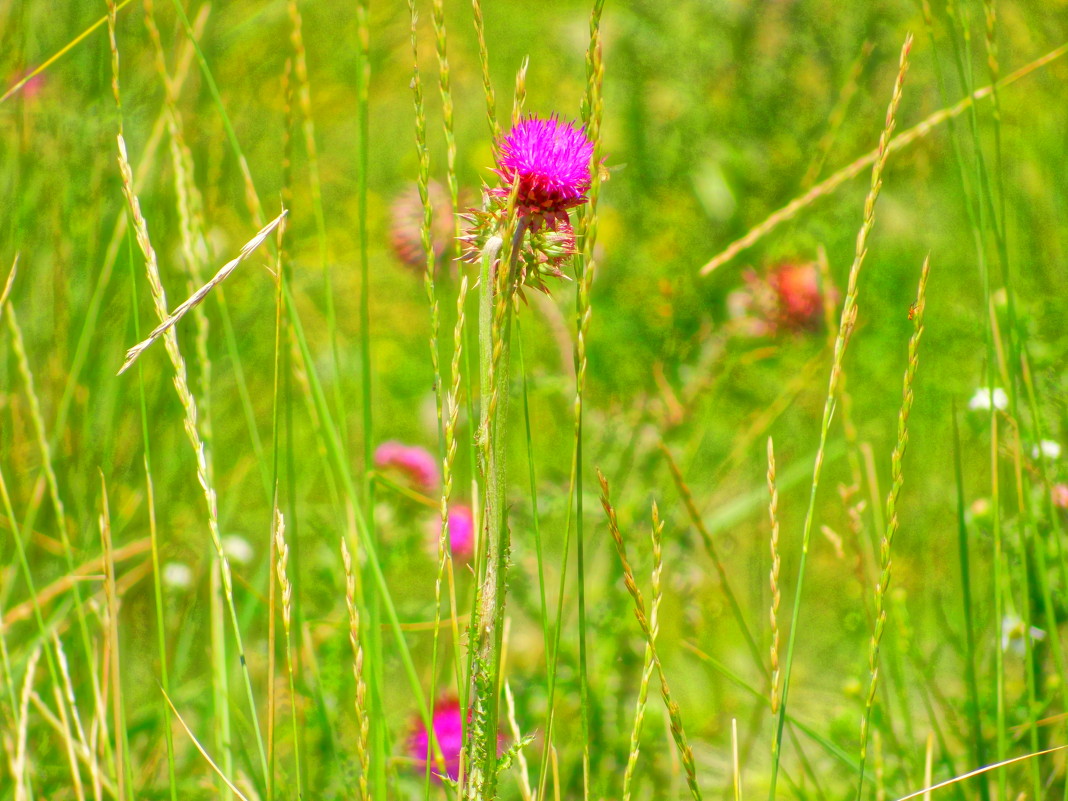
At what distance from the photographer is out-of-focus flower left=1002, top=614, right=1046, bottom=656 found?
1108 mm

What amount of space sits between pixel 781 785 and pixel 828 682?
15.3 inches

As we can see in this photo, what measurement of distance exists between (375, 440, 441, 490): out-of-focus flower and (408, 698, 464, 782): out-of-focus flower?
0.68 m

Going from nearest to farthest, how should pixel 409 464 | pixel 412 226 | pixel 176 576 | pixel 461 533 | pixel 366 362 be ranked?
pixel 366 362
pixel 176 576
pixel 461 533
pixel 409 464
pixel 412 226

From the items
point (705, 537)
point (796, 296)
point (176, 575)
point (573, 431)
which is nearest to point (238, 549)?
point (176, 575)

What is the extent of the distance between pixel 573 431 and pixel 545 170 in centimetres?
55

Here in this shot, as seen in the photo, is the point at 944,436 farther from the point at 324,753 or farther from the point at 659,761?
the point at 324,753

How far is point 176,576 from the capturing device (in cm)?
150

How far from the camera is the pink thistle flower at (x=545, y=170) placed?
2.54 feet

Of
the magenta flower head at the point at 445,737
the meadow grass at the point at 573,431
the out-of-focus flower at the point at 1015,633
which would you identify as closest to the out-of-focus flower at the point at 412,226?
the meadow grass at the point at 573,431

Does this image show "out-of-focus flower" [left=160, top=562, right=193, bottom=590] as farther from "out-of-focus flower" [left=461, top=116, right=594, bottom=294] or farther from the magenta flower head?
"out-of-focus flower" [left=461, top=116, right=594, bottom=294]

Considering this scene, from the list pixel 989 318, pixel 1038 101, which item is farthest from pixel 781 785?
pixel 1038 101

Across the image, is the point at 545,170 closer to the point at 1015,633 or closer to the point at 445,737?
the point at 445,737

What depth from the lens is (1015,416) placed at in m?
0.85

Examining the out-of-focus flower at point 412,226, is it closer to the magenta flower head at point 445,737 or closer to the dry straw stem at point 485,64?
the magenta flower head at point 445,737
